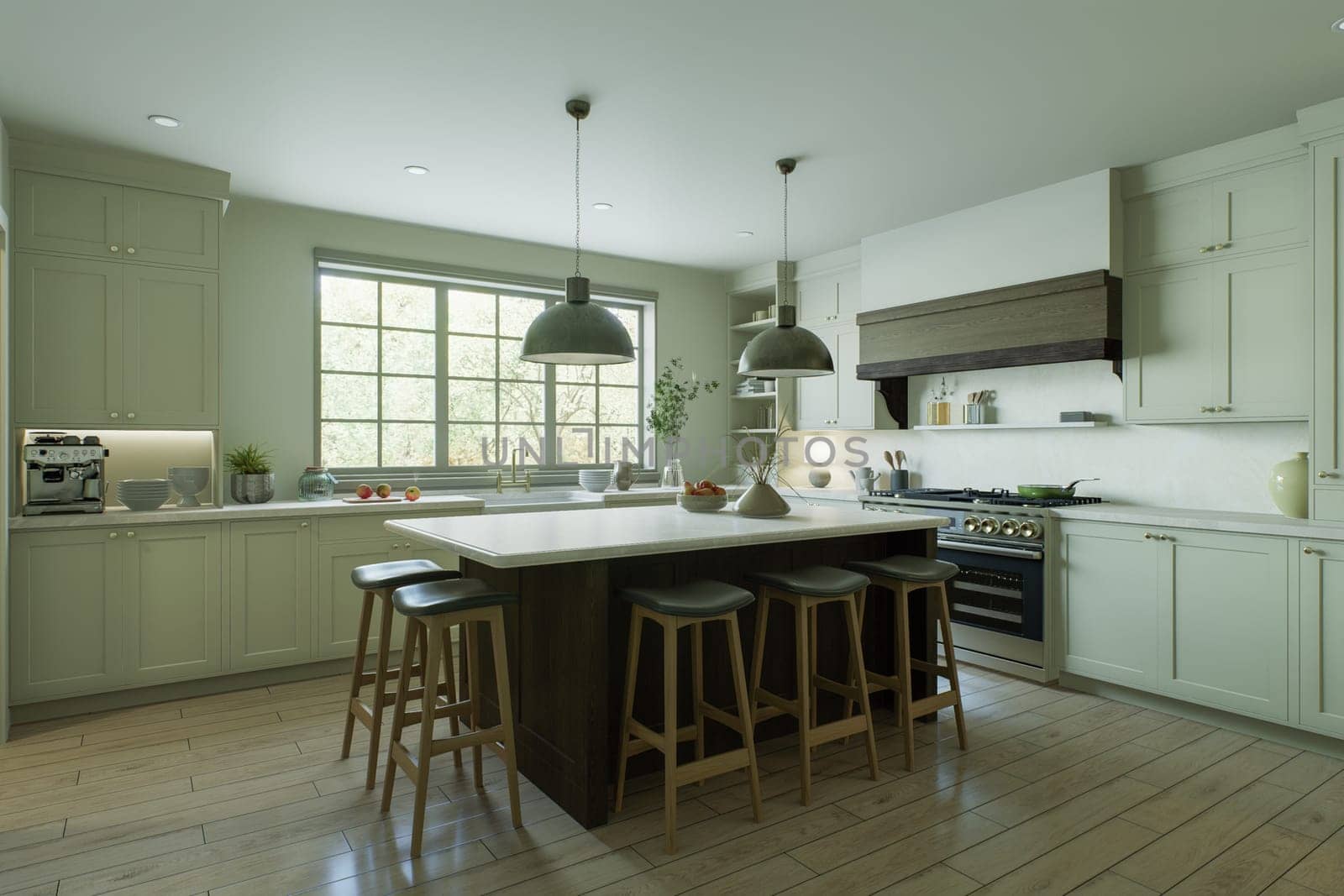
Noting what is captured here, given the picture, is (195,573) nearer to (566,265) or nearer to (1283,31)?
(566,265)

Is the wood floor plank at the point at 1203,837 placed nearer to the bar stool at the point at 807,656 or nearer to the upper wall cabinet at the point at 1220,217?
the bar stool at the point at 807,656

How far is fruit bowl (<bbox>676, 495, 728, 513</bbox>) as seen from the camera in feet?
11.9

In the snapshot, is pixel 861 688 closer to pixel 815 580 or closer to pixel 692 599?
pixel 815 580

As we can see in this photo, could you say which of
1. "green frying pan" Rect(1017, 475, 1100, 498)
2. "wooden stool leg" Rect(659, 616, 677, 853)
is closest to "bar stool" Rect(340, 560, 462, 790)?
"wooden stool leg" Rect(659, 616, 677, 853)

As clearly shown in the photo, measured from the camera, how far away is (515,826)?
2.58 meters

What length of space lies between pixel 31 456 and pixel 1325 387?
6.03 meters

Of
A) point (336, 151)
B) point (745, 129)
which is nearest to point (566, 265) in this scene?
point (336, 151)

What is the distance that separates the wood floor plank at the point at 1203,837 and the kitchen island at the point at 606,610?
1.19 meters

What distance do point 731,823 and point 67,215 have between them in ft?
13.8

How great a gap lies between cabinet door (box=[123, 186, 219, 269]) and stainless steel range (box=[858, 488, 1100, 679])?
14.3ft

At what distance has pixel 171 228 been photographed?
4.06 metres

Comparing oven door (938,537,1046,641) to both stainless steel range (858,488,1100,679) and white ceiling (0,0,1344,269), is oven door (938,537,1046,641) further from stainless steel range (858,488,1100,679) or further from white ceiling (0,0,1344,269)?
white ceiling (0,0,1344,269)

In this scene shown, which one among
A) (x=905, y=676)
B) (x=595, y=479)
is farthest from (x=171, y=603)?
(x=905, y=676)

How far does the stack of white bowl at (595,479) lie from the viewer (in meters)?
5.81
